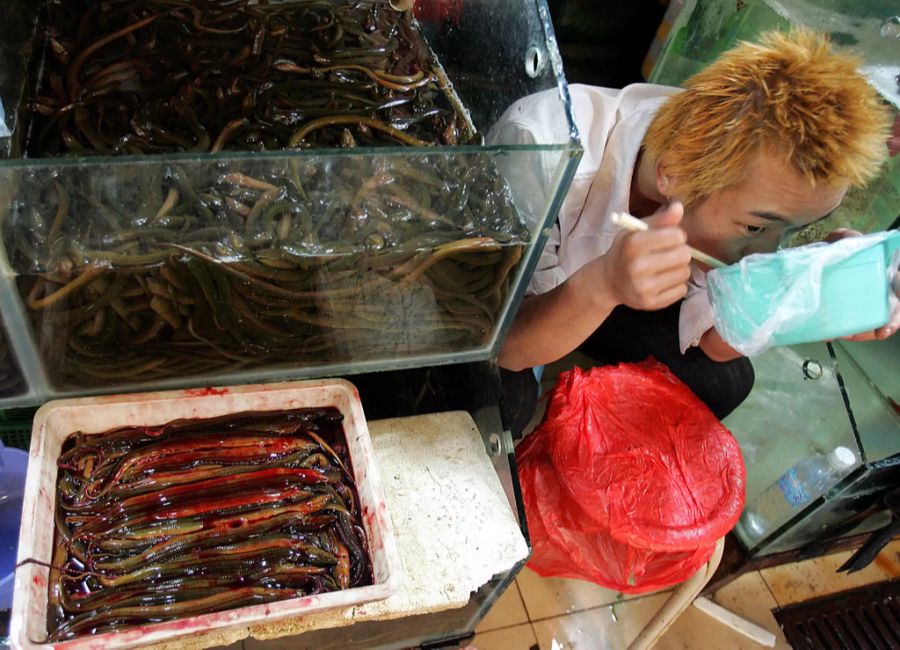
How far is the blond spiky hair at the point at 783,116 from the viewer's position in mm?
1401

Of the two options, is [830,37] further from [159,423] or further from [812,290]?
[159,423]

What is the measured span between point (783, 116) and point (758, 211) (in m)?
0.22

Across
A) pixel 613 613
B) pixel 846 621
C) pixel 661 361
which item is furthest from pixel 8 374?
pixel 846 621

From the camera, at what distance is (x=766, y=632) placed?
8.38ft

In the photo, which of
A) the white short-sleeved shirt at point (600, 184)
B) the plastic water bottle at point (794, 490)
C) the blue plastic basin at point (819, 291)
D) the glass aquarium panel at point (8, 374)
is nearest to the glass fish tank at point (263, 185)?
the glass aquarium panel at point (8, 374)

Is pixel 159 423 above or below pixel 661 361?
above

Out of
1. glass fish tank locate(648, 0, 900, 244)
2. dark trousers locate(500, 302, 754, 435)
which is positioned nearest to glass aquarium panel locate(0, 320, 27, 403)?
dark trousers locate(500, 302, 754, 435)

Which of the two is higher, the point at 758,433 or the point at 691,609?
the point at 758,433

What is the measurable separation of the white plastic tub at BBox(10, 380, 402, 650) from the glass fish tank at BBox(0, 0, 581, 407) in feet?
0.18

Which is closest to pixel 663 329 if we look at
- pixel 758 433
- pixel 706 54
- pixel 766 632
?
pixel 758 433

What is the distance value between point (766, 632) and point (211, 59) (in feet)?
8.21

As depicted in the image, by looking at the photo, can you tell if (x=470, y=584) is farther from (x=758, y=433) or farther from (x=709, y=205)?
(x=758, y=433)

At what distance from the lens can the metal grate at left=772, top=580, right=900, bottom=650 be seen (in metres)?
2.58

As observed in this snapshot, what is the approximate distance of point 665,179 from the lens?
1.63m
